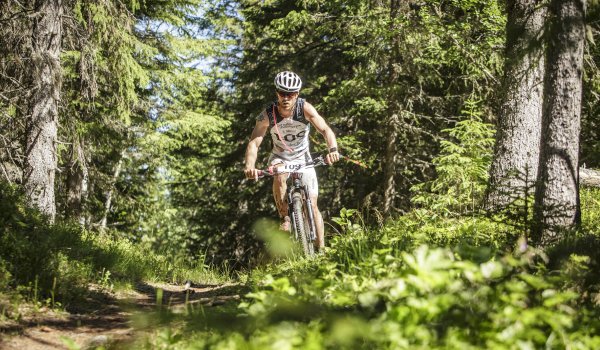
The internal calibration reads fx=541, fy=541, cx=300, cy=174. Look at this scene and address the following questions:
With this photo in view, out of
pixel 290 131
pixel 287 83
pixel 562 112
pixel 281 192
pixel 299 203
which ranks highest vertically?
pixel 287 83

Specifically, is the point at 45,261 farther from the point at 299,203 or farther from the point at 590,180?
the point at 590,180

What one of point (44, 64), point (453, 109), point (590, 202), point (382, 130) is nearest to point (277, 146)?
point (44, 64)

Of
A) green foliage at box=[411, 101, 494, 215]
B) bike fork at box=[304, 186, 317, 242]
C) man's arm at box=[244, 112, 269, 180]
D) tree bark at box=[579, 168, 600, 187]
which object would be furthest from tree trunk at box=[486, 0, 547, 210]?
tree bark at box=[579, 168, 600, 187]

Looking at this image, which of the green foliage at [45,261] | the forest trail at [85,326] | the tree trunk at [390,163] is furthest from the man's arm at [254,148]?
the tree trunk at [390,163]

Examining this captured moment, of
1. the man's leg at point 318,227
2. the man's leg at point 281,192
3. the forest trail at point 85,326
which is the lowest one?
the forest trail at point 85,326

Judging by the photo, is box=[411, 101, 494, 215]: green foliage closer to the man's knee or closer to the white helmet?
the man's knee

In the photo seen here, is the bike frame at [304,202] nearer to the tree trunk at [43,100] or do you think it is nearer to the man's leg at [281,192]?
the man's leg at [281,192]

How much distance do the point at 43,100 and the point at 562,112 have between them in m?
8.53

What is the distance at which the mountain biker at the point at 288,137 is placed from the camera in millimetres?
7258

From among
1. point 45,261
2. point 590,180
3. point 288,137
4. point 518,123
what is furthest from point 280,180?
point 590,180

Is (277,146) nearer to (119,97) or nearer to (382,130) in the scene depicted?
(119,97)

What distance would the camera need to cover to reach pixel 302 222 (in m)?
7.07

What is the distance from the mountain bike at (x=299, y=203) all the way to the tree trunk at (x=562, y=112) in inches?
112

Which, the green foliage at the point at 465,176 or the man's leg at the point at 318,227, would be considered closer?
the man's leg at the point at 318,227
